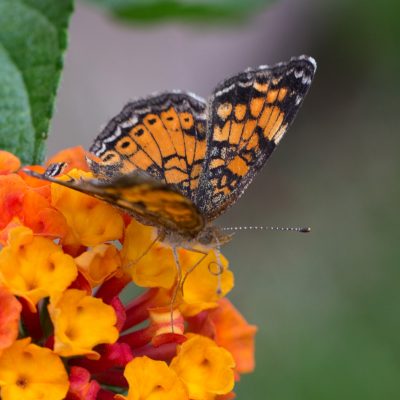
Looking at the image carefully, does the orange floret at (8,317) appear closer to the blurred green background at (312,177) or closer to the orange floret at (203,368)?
the orange floret at (203,368)

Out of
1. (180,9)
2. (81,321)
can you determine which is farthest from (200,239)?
(180,9)

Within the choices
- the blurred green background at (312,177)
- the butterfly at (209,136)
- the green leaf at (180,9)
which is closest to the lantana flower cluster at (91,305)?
the butterfly at (209,136)

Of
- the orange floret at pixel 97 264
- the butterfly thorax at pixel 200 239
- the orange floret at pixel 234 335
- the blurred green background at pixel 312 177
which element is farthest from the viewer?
the blurred green background at pixel 312 177

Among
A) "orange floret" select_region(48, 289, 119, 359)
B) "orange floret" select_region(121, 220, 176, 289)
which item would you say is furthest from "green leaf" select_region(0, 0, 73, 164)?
"orange floret" select_region(48, 289, 119, 359)

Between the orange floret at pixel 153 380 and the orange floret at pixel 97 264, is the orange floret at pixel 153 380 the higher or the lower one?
the lower one

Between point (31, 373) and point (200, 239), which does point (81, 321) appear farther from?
point (200, 239)

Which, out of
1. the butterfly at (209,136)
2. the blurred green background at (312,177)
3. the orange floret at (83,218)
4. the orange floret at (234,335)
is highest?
the butterfly at (209,136)

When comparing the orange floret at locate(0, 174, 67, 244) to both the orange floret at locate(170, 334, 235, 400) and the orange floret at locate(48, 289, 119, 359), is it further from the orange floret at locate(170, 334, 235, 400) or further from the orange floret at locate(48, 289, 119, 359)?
the orange floret at locate(170, 334, 235, 400)
